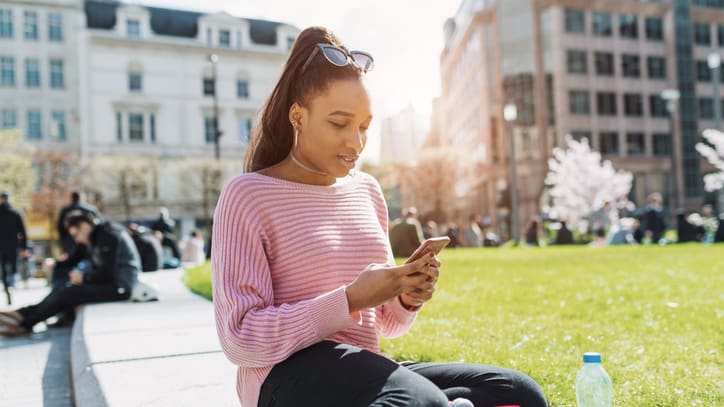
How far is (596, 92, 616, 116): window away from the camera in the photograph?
55.4 meters

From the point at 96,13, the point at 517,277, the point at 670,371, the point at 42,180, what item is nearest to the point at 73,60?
the point at 96,13

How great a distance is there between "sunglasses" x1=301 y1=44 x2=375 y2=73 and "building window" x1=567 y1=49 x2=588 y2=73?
55.6 metres

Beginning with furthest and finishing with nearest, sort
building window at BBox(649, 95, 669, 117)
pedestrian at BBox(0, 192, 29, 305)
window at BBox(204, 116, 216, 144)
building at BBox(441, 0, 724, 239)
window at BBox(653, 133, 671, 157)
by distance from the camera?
building window at BBox(649, 95, 669, 117)
window at BBox(653, 133, 671, 157)
building at BBox(441, 0, 724, 239)
window at BBox(204, 116, 216, 144)
pedestrian at BBox(0, 192, 29, 305)

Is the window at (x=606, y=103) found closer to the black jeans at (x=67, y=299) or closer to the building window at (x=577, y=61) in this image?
the building window at (x=577, y=61)

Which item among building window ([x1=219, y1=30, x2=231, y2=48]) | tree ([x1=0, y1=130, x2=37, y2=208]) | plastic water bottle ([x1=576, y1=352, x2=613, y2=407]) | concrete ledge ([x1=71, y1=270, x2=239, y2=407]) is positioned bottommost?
concrete ledge ([x1=71, y1=270, x2=239, y2=407])

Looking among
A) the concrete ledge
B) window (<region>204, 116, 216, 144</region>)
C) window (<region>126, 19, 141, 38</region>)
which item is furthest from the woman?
window (<region>126, 19, 141, 38</region>)

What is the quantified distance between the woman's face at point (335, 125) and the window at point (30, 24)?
4685 cm

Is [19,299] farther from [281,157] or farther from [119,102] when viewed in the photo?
[119,102]

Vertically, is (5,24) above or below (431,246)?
above

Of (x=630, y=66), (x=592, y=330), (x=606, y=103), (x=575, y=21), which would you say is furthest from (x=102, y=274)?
(x=630, y=66)

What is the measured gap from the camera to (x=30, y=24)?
43531mm

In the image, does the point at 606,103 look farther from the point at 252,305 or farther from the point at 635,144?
the point at 252,305

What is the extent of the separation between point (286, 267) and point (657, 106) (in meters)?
61.1

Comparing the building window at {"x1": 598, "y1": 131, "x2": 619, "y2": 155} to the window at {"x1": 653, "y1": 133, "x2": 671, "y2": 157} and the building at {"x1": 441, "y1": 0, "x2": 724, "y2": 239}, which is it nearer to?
the building at {"x1": 441, "y1": 0, "x2": 724, "y2": 239}
